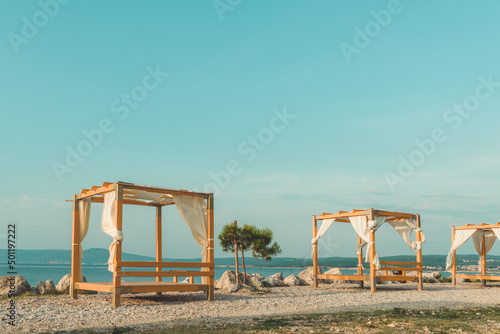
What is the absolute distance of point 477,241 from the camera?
21250 millimetres

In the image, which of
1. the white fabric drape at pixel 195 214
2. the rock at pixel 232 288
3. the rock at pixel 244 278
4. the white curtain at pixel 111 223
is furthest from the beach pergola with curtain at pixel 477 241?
the white curtain at pixel 111 223

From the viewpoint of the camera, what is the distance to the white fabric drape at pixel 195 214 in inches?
484

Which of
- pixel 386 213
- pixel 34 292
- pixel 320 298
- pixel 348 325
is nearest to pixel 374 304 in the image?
pixel 320 298

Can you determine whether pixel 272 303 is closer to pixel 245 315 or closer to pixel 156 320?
pixel 245 315

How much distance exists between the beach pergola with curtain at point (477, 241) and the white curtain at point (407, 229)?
4.03 m

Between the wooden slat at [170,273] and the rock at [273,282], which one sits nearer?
the wooden slat at [170,273]

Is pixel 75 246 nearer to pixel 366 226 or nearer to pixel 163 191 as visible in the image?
pixel 163 191

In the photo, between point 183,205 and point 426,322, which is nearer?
point 426,322

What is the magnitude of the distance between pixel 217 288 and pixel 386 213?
6249 mm

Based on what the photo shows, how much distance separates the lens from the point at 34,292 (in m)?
14.0

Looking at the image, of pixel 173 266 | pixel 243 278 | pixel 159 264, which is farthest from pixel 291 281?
pixel 159 264

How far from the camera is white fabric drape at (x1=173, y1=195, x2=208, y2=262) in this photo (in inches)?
484

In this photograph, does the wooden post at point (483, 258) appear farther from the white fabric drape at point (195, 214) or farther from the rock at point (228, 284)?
the white fabric drape at point (195, 214)

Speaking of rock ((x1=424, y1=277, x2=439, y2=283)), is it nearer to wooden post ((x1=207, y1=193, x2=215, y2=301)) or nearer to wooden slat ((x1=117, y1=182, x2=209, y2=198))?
wooden post ((x1=207, y1=193, x2=215, y2=301))
